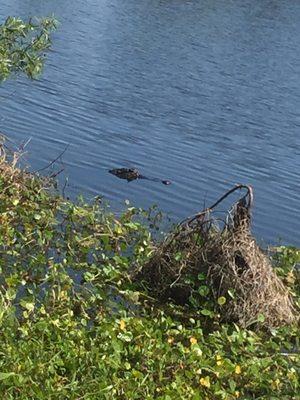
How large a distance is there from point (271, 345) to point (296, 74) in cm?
3053

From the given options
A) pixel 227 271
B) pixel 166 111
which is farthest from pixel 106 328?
pixel 166 111

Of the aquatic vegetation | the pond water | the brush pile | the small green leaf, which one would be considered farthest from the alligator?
the small green leaf

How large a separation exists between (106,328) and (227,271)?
2.65m

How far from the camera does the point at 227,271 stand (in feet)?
38.1

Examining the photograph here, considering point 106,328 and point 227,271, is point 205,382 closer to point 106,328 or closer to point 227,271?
point 106,328

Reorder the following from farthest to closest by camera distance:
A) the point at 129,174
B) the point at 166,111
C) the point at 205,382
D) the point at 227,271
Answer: the point at 166,111 < the point at 129,174 < the point at 227,271 < the point at 205,382

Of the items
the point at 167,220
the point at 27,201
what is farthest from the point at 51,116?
the point at 27,201

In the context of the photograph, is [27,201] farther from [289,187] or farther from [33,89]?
[33,89]

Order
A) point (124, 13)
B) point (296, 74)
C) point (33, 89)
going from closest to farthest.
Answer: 1. point (33, 89)
2. point (296, 74)
3. point (124, 13)

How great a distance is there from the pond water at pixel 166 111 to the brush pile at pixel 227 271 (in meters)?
5.31

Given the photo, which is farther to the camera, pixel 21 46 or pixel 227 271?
pixel 21 46

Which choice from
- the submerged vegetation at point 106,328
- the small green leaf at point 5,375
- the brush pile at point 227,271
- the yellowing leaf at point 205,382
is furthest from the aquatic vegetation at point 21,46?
the small green leaf at point 5,375

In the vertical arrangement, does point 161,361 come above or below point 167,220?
above

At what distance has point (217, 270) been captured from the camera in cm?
1171
